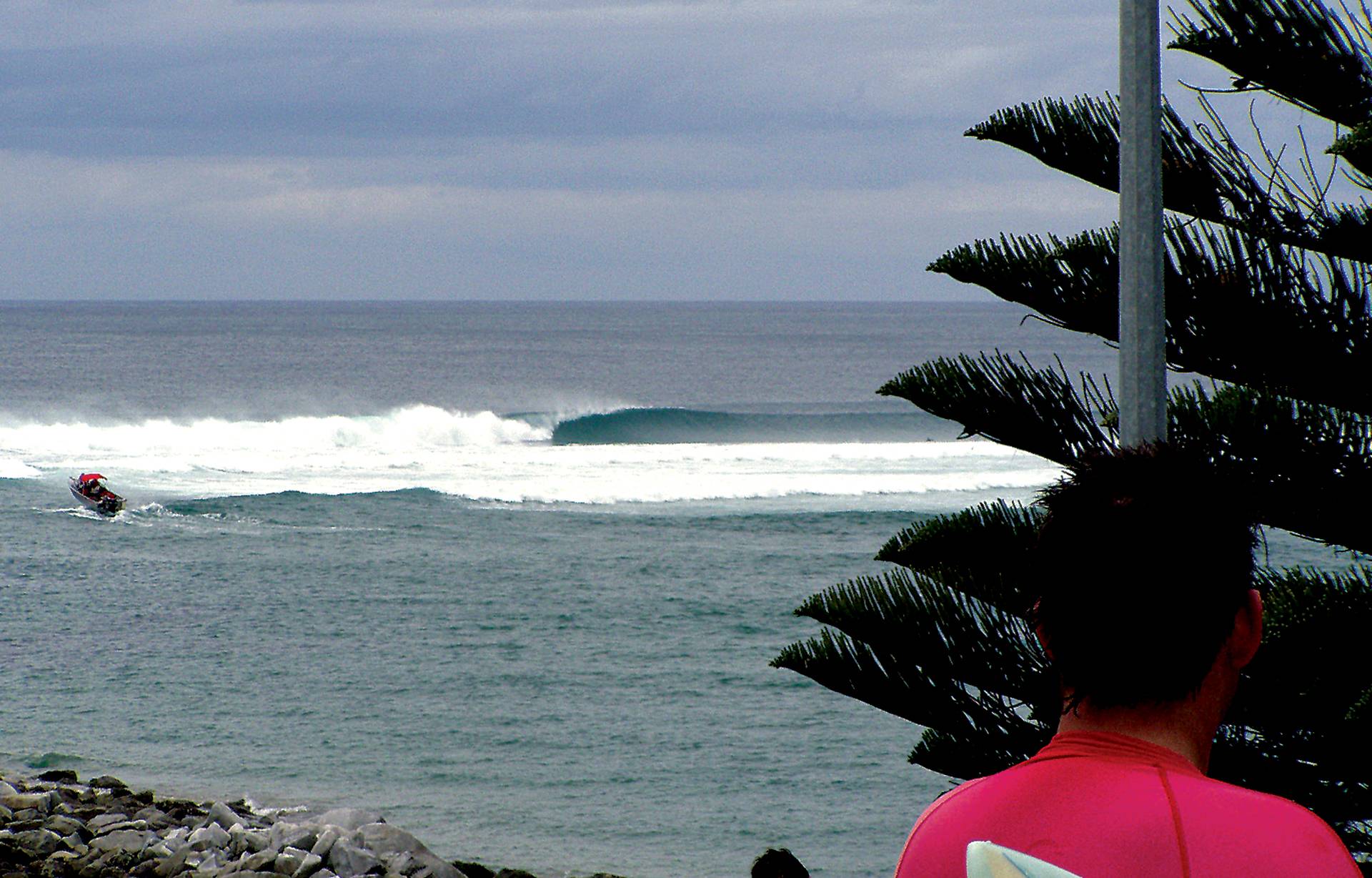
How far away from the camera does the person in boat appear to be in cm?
122

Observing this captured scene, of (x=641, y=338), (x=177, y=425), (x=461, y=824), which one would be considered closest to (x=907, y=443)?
(x=177, y=425)

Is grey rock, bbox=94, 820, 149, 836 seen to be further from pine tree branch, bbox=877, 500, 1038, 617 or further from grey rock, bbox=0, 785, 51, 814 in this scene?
pine tree branch, bbox=877, 500, 1038, 617

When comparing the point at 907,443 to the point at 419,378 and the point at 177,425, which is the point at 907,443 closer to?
the point at 177,425

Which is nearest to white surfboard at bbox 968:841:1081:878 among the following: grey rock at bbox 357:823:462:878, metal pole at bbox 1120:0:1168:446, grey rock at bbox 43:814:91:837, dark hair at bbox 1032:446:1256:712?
dark hair at bbox 1032:446:1256:712

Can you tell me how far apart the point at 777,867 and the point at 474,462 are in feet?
93.5

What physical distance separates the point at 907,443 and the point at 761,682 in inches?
1080

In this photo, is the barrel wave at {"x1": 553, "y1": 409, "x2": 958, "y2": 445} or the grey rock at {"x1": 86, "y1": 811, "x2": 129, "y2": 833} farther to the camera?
the barrel wave at {"x1": 553, "y1": 409, "x2": 958, "y2": 445}

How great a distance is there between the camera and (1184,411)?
4.82m

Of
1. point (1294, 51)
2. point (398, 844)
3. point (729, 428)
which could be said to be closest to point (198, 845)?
point (398, 844)

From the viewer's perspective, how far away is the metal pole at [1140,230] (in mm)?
3188

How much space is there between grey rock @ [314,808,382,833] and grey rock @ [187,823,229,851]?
2.07ft

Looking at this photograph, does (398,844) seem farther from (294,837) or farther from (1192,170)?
(1192,170)

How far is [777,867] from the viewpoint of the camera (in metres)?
8.02

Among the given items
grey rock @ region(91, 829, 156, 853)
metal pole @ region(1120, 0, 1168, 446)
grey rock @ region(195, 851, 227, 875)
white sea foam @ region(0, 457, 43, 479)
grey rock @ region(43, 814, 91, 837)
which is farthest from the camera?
white sea foam @ region(0, 457, 43, 479)
